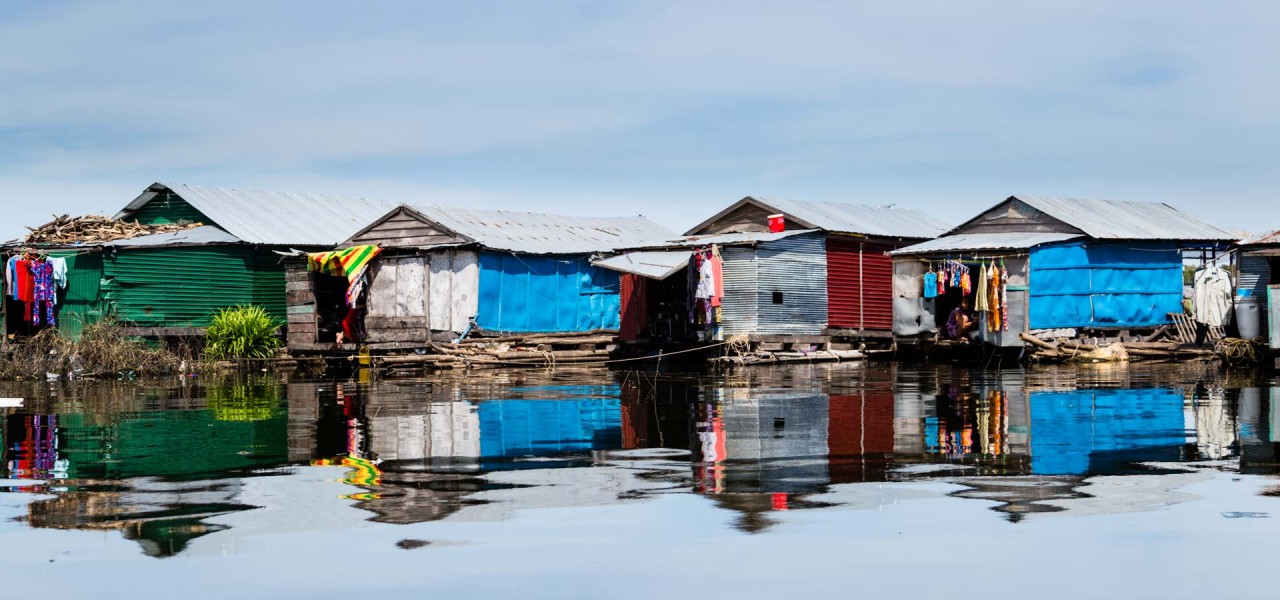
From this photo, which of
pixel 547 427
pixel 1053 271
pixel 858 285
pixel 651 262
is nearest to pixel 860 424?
pixel 547 427

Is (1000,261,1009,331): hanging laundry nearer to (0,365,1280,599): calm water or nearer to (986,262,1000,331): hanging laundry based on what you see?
(986,262,1000,331): hanging laundry

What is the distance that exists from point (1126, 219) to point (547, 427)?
26.1m

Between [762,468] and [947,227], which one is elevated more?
[947,227]

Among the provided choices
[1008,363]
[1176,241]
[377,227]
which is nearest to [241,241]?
[377,227]

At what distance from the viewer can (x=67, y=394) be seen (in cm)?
2386

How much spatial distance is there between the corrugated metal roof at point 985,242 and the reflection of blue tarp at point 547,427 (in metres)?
16.7

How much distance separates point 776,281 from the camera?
34.2 meters

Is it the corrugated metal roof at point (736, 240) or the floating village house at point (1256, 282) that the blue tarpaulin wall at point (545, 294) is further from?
the floating village house at point (1256, 282)

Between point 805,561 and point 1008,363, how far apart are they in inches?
1063

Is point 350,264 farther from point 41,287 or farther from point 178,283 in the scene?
point 41,287

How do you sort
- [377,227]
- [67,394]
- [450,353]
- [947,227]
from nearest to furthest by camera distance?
[67,394] < [450,353] < [377,227] < [947,227]

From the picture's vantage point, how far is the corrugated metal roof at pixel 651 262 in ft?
106

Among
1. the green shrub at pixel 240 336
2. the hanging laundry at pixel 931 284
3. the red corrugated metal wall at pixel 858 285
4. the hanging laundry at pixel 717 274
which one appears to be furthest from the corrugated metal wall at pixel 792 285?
the green shrub at pixel 240 336

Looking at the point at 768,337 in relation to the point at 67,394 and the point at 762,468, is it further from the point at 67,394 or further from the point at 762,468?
the point at 762,468
